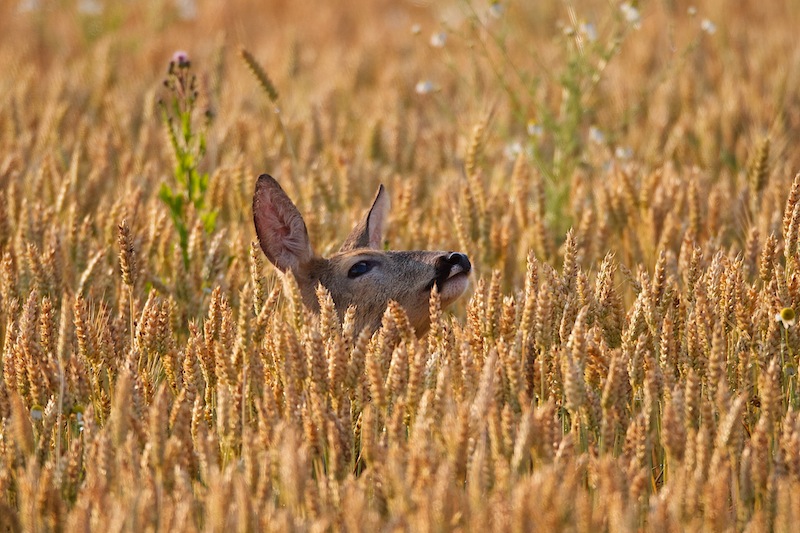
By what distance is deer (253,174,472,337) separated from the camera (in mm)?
5395

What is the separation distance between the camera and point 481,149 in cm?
689

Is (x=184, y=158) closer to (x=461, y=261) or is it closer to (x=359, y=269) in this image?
(x=359, y=269)

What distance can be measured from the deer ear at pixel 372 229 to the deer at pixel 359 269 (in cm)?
28

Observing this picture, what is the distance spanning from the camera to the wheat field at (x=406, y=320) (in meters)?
3.13

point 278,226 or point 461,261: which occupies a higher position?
point 278,226

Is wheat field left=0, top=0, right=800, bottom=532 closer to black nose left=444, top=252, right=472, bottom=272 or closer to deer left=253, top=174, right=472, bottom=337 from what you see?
deer left=253, top=174, right=472, bottom=337

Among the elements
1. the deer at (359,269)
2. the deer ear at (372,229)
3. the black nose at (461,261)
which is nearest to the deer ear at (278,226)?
the deer at (359,269)

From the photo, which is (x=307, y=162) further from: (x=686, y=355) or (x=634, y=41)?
(x=634, y=41)

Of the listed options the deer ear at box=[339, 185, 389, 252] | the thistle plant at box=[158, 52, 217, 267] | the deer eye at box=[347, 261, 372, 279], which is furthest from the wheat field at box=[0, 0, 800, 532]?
the deer eye at box=[347, 261, 372, 279]

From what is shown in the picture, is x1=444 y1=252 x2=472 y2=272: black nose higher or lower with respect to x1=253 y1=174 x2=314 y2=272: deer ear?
lower

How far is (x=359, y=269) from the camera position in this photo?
5699 mm

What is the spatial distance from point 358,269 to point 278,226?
442mm

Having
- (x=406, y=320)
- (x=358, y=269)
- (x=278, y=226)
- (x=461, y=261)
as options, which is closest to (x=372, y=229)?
(x=358, y=269)

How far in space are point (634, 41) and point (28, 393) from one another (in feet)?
33.6
